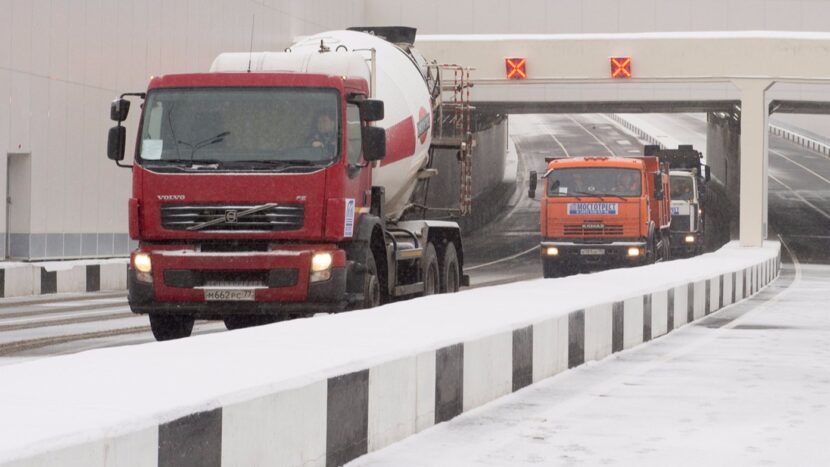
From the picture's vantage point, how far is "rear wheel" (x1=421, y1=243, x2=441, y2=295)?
1936 cm

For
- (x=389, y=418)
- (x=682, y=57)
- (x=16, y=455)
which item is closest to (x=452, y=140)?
(x=389, y=418)

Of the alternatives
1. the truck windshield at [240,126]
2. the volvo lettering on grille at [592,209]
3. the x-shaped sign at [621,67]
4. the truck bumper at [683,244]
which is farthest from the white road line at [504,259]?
the truck windshield at [240,126]

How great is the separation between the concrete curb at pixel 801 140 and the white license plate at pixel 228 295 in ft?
321

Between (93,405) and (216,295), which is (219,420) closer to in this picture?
(93,405)

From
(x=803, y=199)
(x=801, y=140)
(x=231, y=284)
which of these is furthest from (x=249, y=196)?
(x=801, y=140)

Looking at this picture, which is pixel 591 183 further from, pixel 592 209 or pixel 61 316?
pixel 61 316

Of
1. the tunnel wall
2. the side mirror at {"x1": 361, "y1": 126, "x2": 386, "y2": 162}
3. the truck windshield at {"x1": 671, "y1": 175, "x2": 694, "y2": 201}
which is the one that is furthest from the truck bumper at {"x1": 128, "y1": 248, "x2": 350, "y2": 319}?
the tunnel wall

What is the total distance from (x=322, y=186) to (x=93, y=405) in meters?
9.46

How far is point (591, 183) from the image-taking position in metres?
34.3

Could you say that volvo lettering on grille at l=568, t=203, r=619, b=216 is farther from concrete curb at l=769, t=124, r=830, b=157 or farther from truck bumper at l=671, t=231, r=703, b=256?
concrete curb at l=769, t=124, r=830, b=157

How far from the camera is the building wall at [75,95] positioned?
2712 centimetres

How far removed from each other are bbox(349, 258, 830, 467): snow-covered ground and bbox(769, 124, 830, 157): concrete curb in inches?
3826

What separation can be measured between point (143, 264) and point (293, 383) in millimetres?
8469

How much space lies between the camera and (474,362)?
10.2m
